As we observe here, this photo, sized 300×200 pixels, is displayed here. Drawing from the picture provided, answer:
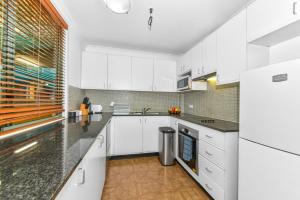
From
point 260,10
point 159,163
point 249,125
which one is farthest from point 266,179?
point 159,163

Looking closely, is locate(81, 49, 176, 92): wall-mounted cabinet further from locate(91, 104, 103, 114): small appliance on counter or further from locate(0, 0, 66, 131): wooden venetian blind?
locate(0, 0, 66, 131): wooden venetian blind

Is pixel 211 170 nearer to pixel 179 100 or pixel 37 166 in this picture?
pixel 37 166

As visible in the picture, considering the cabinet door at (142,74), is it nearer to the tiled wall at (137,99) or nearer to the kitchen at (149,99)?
the kitchen at (149,99)

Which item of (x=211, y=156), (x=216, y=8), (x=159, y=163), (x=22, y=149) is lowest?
(x=159, y=163)

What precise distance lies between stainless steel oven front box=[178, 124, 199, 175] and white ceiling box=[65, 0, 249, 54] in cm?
163

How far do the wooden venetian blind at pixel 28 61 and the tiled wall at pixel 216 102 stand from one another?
2.39m

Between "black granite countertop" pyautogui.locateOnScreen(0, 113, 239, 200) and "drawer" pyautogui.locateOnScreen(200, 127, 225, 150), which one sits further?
"drawer" pyautogui.locateOnScreen(200, 127, 225, 150)

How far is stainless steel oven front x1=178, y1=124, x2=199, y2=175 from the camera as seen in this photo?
2078 millimetres

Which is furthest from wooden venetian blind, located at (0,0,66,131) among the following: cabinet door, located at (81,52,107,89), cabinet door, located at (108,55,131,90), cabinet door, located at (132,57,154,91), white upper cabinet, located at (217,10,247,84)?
white upper cabinet, located at (217,10,247,84)

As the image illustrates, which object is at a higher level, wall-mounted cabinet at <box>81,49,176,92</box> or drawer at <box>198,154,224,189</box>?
wall-mounted cabinet at <box>81,49,176,92</box>

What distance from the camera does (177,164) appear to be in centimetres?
273

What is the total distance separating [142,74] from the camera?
3346mm

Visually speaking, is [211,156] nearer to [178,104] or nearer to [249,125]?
[249,125]

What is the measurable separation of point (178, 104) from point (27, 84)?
315 cm
